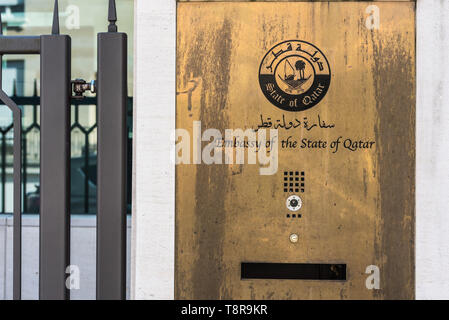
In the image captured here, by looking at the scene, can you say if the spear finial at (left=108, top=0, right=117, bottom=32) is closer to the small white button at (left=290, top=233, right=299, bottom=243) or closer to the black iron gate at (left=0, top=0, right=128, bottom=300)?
the black iron gate at (left=0, top=0, right=128, bottom=300)

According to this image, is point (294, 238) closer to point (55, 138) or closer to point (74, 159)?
point (55, 138)

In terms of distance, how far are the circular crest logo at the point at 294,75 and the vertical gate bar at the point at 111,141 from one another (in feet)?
2.07

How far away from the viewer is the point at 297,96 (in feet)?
6.95

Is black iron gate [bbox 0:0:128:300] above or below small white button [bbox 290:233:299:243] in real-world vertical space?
above

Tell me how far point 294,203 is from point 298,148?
0.25 metres

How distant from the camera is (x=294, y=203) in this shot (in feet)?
6.97

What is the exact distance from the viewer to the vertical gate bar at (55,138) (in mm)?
1950

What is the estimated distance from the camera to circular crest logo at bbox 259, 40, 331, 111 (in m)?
2.11
